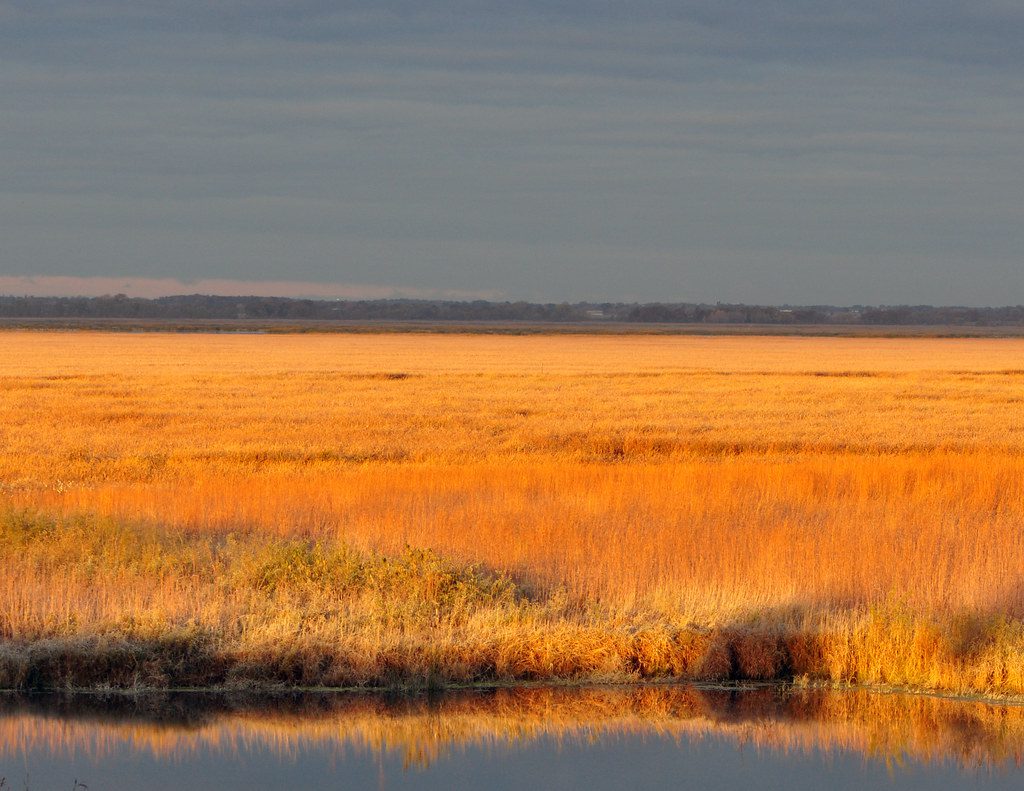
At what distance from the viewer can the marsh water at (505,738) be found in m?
10.3

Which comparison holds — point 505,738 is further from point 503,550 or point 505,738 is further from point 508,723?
point 503,550

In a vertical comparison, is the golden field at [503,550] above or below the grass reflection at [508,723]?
above

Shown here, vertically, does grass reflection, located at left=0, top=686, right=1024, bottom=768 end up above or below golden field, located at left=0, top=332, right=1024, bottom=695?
below

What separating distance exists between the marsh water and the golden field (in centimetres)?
42

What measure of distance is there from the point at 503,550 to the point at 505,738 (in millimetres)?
5538

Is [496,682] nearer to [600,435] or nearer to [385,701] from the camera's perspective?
[385,701]

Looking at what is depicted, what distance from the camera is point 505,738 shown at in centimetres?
1108

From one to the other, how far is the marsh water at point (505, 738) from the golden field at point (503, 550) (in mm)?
425

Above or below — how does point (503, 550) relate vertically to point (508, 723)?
above

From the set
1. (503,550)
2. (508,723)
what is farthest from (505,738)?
(503,550)

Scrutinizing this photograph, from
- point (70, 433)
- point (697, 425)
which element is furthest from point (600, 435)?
point (70, 433)

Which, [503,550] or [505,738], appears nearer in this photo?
[505,738]

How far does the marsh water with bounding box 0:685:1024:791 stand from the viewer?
33.9ft

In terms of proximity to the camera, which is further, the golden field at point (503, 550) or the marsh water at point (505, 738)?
the golden field at point (503, 550)
